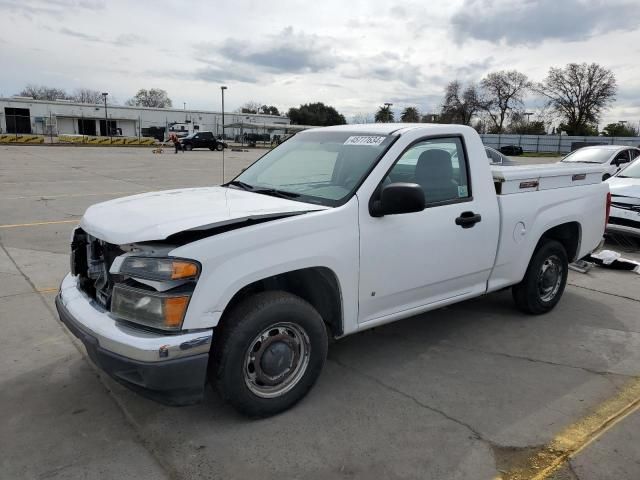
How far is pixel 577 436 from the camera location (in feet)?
10.2

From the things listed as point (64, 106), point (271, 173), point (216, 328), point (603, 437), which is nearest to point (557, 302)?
point (603, 437)

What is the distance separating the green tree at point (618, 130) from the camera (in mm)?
73812

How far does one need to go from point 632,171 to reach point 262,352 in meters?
8.86

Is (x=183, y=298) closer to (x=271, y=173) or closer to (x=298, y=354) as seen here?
(x=298, y=354)

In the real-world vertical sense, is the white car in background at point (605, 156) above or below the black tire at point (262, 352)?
above

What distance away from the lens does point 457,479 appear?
270cm

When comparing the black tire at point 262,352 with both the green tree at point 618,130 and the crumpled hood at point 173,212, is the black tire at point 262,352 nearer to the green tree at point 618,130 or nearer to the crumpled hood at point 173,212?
the crumpled hood at point 173,212

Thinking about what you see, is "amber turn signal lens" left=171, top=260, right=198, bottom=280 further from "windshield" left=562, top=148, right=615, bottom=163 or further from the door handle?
"windshield" left=562, top=148, right=615, bottom=163

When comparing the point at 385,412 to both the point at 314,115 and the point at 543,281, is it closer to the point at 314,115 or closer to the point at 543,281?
the point at 543,281

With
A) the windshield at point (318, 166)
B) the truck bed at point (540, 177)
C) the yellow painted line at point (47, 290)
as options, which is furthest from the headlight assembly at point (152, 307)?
the yellow painted line at point (47, 290)

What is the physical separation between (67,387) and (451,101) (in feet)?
249

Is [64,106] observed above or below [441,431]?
above

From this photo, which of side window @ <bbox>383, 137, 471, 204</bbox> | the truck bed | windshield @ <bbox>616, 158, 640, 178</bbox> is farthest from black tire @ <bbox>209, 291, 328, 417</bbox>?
windshield @ <bbox>616, 158, 640, 178</bbox>

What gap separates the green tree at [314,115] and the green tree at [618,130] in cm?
4254
